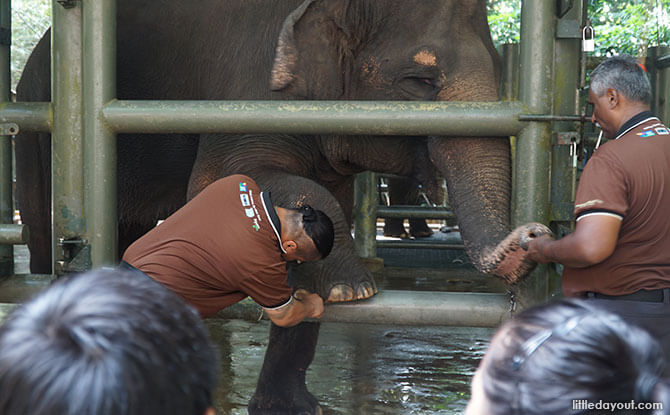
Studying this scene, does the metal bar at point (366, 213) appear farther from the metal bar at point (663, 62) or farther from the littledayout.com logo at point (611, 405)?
the littledayout.com logo at point (611, 405)

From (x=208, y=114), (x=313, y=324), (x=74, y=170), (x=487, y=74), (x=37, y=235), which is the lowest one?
(x=313, y=324)

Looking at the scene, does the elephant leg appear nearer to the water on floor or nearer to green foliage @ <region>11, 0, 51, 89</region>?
the water on floor

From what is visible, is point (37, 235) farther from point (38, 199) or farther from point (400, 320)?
point (400, 320)

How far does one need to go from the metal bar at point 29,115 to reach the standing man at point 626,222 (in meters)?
1.65

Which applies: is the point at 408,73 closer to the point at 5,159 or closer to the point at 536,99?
the point at 536,99

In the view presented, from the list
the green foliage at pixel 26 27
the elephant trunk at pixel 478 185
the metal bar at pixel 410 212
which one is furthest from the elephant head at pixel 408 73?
the green foliage at pixel 26 27

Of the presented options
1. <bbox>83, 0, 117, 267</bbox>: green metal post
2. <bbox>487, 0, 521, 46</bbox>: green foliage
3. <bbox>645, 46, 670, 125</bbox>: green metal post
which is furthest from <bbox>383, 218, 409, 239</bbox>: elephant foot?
<bbox>83, 0, 117, 267</bbox>: green metal post

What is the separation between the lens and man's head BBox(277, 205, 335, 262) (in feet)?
9.23

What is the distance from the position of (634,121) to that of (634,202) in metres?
0.26

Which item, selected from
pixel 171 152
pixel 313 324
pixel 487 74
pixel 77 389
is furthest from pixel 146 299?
pixel 171 152

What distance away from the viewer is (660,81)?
3.88m

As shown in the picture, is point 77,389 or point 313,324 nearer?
point 77,389

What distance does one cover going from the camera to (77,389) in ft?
2.83

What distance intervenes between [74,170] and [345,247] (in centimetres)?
99
